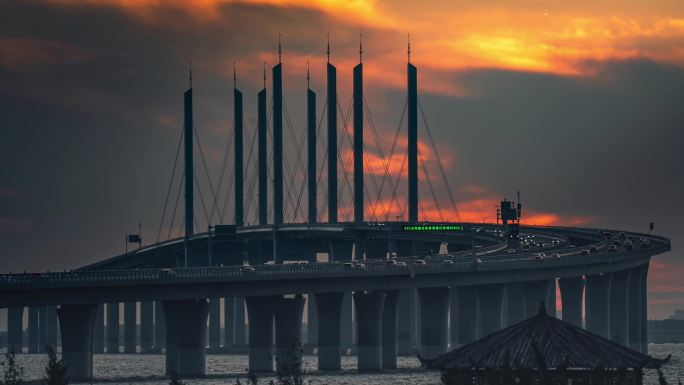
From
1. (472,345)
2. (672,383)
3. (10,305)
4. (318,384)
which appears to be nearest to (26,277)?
(10,305)

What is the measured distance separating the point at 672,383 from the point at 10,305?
67.1m

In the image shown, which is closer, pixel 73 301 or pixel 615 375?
pixel 615 375

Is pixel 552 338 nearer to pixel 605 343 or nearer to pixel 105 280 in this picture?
pixel 605 343

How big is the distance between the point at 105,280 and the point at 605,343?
10789 cm

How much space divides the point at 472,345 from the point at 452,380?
346 cm

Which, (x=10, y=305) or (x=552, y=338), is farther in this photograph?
(x=10, y=305)

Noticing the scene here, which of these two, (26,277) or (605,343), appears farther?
(26,277)

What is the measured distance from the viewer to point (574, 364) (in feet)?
311

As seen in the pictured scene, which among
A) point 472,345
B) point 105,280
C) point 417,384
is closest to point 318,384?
point 417,384

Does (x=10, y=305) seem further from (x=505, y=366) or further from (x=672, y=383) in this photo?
(x=505, y=366)

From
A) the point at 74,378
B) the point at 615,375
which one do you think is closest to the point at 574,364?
the point at 615,375

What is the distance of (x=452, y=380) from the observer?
9469 centimetres

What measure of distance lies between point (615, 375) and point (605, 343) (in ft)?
11.5

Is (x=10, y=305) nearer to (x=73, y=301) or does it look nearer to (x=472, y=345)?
(x=73, y=301)
